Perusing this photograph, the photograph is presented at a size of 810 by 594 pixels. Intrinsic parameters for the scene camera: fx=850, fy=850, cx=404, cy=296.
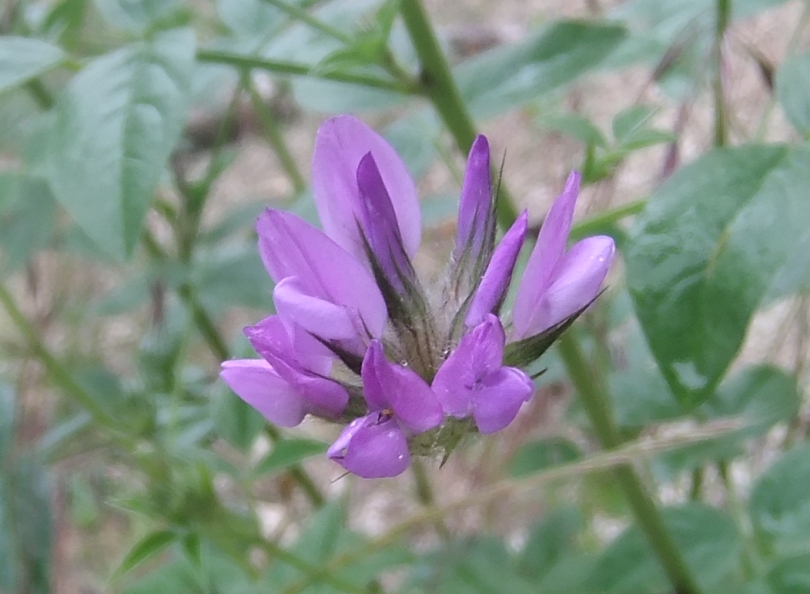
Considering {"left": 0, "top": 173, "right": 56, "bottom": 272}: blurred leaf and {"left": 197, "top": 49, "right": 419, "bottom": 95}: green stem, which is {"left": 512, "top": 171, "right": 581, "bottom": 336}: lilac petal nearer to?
{"left": 197, "top": 49, "right": 419, "bottom": 95}: green stem

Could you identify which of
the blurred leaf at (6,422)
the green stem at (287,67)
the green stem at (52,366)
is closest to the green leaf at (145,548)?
the green stem at (52,366)

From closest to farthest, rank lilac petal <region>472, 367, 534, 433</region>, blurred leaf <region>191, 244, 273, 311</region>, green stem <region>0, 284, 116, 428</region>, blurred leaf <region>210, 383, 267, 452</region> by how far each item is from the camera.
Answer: lilac petal <region>472, 367, 534, 433</region> < blurred leaf <region>210, 383, 267, 452</region> < green stem <region>0, 284, 116, 428</region> < blurred leaf <region>191, 244, 273, 311</region>

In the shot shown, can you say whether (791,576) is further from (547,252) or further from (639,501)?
(547,252)

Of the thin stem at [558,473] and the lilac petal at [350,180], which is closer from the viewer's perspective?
the lilac petal at [350,180]

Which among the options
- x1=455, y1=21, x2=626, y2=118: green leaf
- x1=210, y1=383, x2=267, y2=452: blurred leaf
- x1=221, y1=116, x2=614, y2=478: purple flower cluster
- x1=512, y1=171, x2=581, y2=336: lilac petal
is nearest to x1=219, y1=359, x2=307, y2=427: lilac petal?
x1=221, y1=116, x2=614, y2=478: purple flower cluster

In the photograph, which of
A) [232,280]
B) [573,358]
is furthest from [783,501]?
[232,280]

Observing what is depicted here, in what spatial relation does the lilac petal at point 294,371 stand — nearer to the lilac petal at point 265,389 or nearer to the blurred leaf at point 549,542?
the lilac petal at point 265,389
